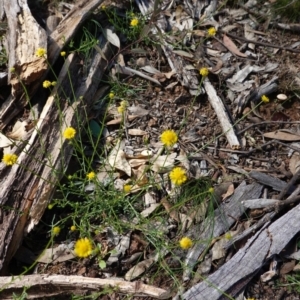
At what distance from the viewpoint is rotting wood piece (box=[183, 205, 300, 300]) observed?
250 centimetres

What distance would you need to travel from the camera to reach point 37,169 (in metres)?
2.82

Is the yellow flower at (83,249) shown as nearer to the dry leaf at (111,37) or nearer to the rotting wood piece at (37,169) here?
the rotting wood piece at (37,169)

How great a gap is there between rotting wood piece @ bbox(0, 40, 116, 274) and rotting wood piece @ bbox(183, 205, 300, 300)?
98 cm

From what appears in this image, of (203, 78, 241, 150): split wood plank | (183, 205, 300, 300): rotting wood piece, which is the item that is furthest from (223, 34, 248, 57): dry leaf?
(183, 205, 300, 300): rotting wood piece

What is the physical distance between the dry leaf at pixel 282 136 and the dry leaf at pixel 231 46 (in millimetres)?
736

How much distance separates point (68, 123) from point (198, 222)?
0.99 metres

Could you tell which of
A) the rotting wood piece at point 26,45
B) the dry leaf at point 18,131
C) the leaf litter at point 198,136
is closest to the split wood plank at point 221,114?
the leaf litter at point 198,136

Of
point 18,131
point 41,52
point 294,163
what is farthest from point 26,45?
point 294,163

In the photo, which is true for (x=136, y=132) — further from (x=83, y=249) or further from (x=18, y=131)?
(x=83, y=249)

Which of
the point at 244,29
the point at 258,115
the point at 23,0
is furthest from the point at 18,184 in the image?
the point at 244,29

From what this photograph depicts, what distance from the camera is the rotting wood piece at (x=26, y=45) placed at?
3.00 m

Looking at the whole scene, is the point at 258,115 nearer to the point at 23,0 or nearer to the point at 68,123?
the point at 68,123

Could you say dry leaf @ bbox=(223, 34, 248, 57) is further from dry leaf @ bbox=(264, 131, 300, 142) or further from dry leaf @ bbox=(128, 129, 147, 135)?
dry leaf @ bbox=(128, 129, 147, 135)

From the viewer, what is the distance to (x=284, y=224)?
2676 millimetres
